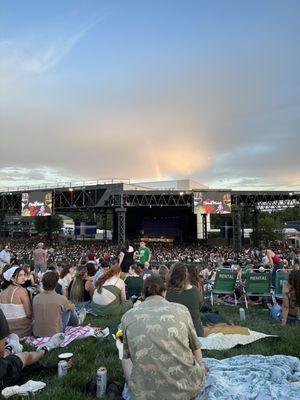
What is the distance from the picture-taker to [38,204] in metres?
29.2

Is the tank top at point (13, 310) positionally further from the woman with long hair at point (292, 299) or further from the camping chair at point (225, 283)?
the camping chair at point (225, 283)

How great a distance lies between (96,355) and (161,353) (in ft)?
7.12

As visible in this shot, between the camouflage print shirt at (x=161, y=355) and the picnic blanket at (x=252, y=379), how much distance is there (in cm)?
58

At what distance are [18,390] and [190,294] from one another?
83.0 inches

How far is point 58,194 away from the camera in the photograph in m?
32.1

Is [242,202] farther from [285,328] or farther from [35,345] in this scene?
[35,345]

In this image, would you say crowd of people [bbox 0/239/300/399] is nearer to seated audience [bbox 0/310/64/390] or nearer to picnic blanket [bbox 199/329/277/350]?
seated audience [bbox 0/310/64/390]

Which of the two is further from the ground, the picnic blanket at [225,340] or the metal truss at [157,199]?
the metal truss at [157,199]

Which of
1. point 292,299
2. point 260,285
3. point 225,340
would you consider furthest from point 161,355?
point 260,285

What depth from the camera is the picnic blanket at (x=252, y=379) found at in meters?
2.98

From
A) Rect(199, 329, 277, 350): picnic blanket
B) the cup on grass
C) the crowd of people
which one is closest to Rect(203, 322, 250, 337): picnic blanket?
Rect(199, 329, 277, 350): picnic blanket

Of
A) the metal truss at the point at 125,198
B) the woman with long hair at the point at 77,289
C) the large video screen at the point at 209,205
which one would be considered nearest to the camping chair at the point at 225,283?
the woman with long hair at the point at 77,289

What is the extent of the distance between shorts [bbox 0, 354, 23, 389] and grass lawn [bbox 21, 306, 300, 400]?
10.9 inches

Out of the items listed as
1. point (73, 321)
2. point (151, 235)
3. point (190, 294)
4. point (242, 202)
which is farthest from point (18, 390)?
point (151, 235)
